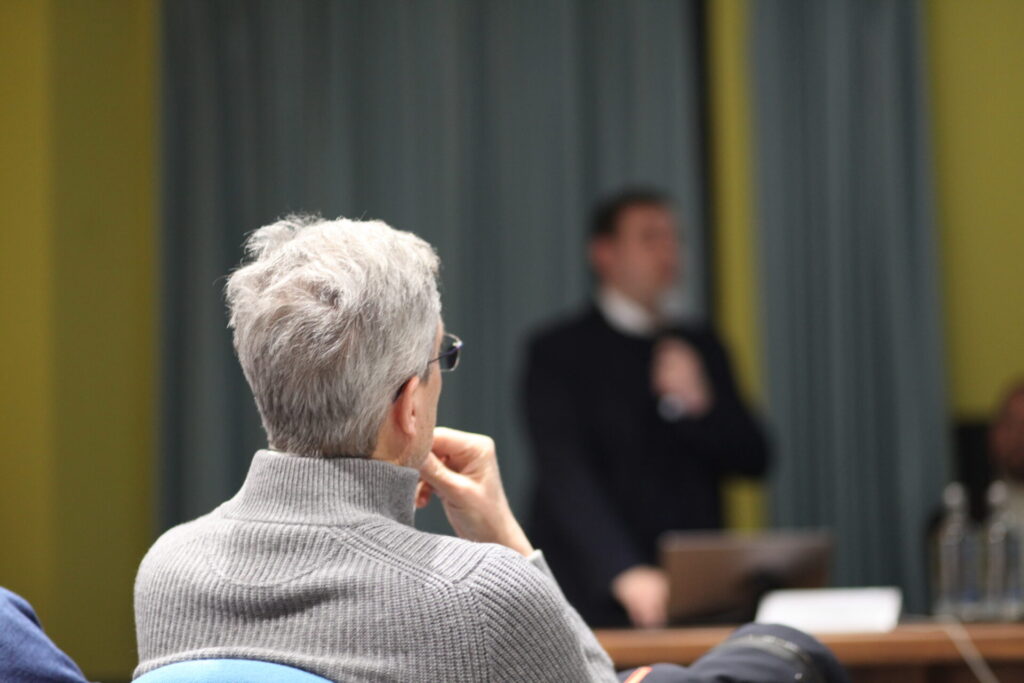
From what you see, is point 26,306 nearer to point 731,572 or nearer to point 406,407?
point 731,572

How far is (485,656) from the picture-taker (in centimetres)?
125

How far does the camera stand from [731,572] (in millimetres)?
2883

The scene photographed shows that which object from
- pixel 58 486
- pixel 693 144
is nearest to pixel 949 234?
pixel 693 144

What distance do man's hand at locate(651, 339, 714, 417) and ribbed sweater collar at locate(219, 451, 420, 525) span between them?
2.38 m

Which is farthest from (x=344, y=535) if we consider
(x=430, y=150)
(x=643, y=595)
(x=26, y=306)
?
(x=430, y=150)

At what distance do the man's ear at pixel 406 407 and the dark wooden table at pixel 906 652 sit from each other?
48.4 inches

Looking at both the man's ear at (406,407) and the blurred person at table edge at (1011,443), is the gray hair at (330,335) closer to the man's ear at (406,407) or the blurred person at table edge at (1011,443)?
the man's ear at (406,407)

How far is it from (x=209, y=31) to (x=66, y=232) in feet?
3.51

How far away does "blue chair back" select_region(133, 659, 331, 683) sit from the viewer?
3.92 feet

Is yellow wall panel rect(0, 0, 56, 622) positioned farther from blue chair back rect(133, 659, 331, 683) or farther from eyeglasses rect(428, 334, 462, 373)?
blue chair back rect(133, 659, 331, 683)

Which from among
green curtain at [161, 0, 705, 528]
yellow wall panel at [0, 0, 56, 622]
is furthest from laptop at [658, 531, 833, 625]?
yellow wall panel at [0, 0, 56, 622]

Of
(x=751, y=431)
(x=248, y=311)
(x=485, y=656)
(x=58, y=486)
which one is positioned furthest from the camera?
(x=58, y=486)

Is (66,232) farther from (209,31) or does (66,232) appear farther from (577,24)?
(577,24)

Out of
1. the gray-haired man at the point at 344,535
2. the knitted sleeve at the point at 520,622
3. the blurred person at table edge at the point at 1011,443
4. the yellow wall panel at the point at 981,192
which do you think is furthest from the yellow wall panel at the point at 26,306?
the knitted sleeve at the point at 520,622
